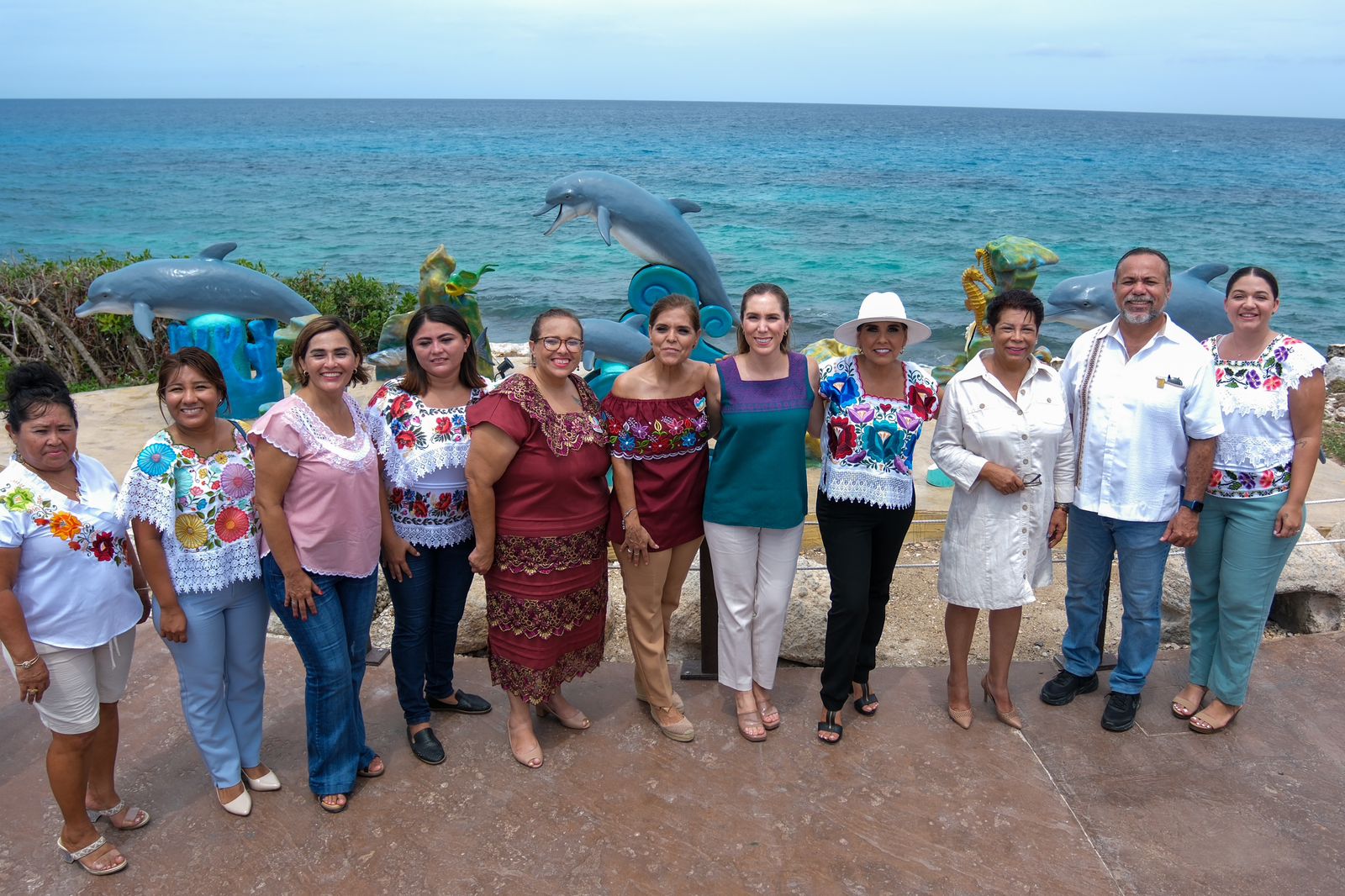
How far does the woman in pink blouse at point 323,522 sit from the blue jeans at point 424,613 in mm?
163

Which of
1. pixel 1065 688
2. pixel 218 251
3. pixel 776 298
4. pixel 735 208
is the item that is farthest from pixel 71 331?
pixel 735 208

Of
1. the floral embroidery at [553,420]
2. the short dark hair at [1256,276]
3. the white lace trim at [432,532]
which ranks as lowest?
the white lace trim at [432,532]

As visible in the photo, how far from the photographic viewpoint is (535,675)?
3.17 m

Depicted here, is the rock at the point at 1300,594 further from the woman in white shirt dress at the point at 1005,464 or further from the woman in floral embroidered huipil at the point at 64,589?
the woman in floral embroidered huipil at the point at 64,589

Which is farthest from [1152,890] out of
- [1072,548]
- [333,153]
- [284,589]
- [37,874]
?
[333,153]

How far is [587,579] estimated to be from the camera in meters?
3.18

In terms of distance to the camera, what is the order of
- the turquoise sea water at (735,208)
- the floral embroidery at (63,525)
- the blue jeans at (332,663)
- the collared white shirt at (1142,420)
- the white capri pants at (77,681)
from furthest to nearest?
the turquoise sea water at (735,208), the collared white shirt at (1142,420), the blue jeans at (332,663), the white capri pants at (77,681), the floral embroidery at (63,525)

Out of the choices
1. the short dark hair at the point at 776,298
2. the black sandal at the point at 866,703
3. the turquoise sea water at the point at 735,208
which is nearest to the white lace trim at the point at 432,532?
the short dark hair at the point at 776,298

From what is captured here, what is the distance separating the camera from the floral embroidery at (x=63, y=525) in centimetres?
243

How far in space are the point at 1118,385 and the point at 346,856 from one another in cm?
285

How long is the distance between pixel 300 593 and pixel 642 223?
10.8ft

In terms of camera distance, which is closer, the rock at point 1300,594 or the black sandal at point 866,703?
the black sandal at point 866,703

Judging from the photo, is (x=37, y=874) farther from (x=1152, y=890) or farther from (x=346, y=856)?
(x=1152, y=890)

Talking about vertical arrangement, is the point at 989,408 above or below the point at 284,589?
above
